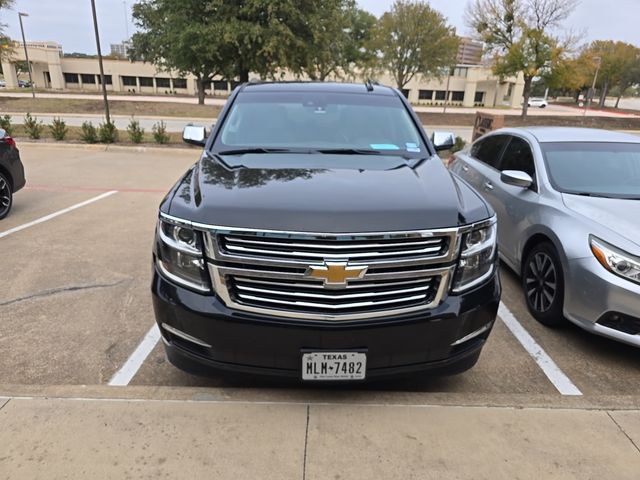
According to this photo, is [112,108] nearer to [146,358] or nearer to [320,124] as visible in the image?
[320,124]

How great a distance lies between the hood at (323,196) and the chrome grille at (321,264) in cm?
6

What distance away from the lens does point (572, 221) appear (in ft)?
12.7

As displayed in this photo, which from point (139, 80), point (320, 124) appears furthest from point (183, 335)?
point (139, 80)

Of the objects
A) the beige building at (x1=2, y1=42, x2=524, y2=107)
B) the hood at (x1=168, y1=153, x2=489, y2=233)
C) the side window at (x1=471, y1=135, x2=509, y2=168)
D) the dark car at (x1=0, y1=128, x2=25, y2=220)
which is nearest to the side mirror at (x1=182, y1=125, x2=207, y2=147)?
the hood at (x1=168, y1=153, x2=489, y2=233)

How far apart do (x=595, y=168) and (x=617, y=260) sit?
5.10 feet

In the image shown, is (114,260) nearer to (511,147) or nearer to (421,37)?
(511,147)

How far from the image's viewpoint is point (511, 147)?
5418mm

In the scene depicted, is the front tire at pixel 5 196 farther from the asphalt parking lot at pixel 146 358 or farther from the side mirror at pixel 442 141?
the side mirror at pixel 442 141

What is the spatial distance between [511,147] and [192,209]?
4085 millimetres

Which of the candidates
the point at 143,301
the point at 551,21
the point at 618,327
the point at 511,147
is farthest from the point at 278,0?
the point at 618,327

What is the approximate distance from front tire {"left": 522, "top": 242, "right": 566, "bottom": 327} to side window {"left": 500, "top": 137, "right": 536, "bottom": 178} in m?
0.91

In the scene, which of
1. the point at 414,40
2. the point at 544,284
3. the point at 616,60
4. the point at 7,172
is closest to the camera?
the point at 544,284

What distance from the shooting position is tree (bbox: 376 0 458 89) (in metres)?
31.1

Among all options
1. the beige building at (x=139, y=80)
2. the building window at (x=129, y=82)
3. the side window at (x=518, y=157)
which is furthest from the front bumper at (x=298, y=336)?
the building window at (x=129, y=82)
